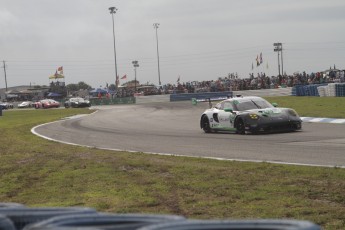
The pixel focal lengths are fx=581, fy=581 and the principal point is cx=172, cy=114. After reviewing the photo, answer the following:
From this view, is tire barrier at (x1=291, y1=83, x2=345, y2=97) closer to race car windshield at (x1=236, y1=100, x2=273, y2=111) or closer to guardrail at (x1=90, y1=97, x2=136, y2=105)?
race car windshield at (x1=236, y1=100, x2=273, y2=111)

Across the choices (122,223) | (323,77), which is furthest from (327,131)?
(323,77)

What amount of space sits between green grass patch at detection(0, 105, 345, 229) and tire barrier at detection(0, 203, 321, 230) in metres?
2.94

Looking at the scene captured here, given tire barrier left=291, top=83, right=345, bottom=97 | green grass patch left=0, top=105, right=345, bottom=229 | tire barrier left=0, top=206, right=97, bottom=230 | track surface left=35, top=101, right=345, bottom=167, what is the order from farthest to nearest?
1. tire barrier left=291, top=83, right=345, bottom=97
2. track surface left=35, top=101, right=345, bottom=167
3. green grass patch left=0, top=105, right=345, bottom=229
4. tire barrier left=0, top=206, right=97, bottom=230

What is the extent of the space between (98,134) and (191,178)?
1202 cm

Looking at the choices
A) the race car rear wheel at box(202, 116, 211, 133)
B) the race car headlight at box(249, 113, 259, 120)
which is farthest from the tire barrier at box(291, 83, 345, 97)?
the race car headlight at box(249, 113, 259, 120)

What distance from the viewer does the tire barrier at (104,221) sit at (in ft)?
9.34

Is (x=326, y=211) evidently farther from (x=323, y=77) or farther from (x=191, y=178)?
(x=323, y=77)

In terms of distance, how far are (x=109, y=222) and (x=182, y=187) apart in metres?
5.15

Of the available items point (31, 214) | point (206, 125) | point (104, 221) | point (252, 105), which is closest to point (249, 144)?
point (252, 105)

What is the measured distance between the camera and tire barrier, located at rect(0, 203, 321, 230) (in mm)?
2695

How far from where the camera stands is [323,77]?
185 ft

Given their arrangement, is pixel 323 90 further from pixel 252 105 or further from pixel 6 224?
pixel 6 224

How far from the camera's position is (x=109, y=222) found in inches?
117

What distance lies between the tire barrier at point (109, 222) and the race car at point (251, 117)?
13.9m
